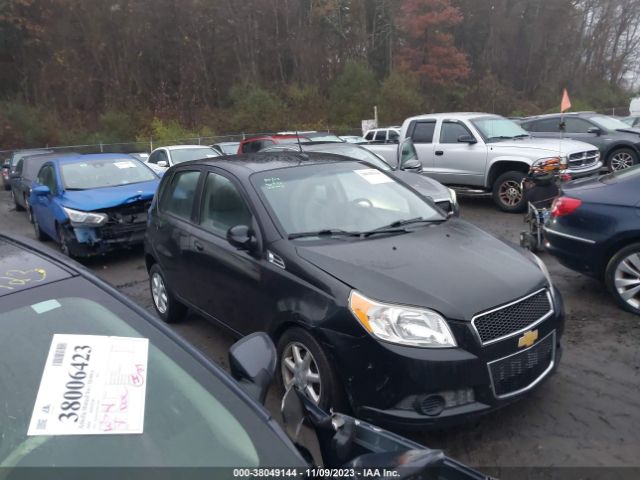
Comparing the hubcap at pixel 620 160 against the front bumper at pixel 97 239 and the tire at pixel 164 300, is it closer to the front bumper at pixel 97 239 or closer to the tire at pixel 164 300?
the front bumper at pixel 97 239

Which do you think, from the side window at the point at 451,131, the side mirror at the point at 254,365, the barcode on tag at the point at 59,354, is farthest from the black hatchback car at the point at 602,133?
the barcode on tag at the point at 59,354

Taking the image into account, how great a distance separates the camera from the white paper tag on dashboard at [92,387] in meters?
1.70

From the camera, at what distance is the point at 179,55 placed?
40281mm

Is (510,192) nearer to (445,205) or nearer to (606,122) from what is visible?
(445,205)

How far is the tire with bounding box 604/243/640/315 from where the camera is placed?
16.3 feet

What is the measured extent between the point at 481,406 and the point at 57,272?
2346mm

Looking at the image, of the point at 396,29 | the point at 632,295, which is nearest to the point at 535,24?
the point at 396,29

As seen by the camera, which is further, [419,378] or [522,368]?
[522,368]

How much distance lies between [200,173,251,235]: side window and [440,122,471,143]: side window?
23.9ft

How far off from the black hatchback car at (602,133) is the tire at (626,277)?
8.27 meters

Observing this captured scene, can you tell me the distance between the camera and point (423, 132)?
11453mm

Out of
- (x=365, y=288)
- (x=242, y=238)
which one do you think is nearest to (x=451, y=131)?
(x=242, y=238)

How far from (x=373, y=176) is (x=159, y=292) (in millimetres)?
2616

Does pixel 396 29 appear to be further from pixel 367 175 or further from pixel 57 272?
pixel 57 272
